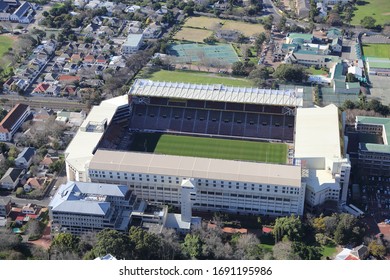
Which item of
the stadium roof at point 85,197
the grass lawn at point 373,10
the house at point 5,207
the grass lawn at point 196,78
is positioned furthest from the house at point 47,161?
the grass lawn at point 373,10

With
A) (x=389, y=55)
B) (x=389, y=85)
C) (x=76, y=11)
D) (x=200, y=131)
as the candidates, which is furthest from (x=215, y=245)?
(x=76, y=11)

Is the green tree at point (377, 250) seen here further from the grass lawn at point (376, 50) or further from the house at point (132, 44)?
the house at point (132, 44)

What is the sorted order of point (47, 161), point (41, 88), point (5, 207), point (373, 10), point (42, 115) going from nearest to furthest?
1. point (5, 207)
2. point (47, 161)
3. point (42, 115)
4. point (41, 88)
5. point (373, 10)

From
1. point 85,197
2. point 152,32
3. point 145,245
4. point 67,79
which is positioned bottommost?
point 152,32

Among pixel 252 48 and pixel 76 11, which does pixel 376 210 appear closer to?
pixel 252 48

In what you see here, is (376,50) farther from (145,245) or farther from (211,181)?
(145,245)

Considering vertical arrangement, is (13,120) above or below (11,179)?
below

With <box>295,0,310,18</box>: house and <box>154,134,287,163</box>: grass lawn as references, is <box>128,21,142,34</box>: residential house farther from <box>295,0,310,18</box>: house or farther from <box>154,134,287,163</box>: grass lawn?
<box>154,134,287,163</box>: grass lawn

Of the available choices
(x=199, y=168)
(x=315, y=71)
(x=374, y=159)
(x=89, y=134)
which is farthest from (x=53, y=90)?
(x=374, y=159)
